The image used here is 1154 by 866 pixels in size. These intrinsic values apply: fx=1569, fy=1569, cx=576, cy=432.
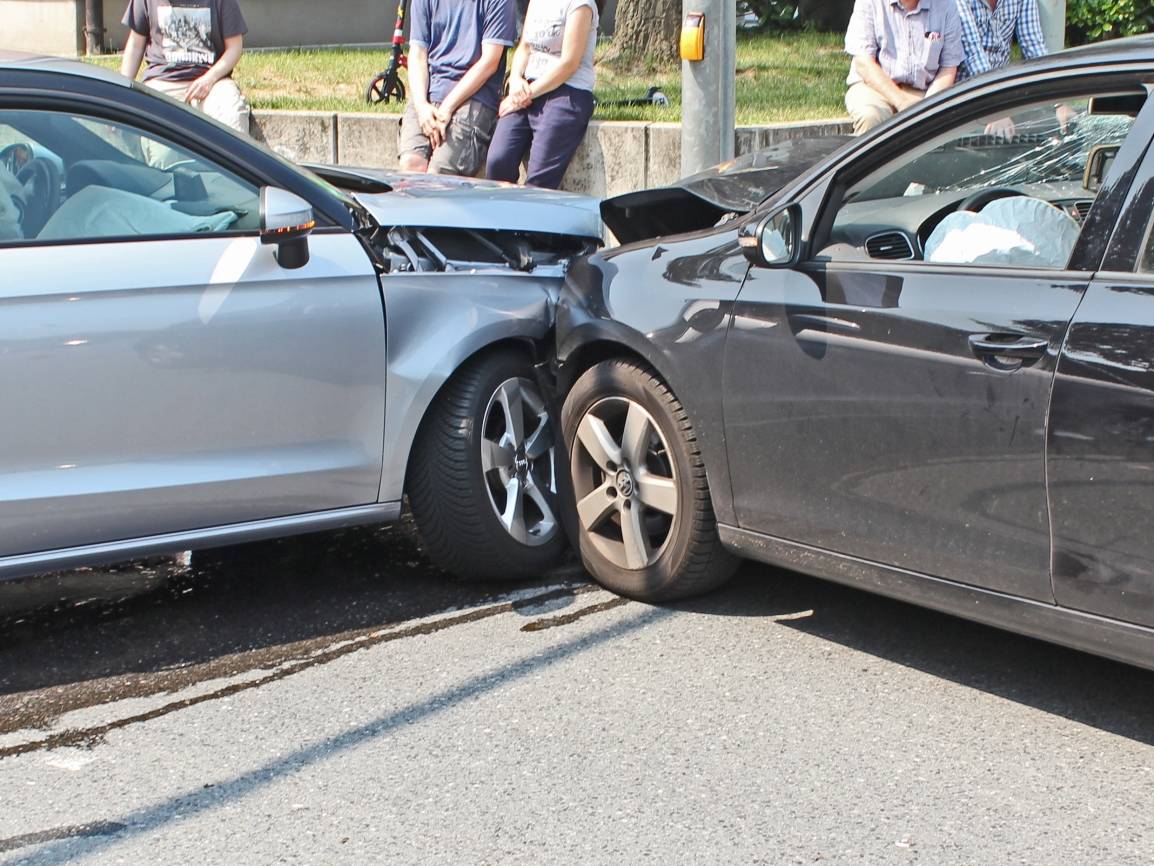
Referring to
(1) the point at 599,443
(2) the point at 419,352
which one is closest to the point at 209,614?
(2) the point at 419,352

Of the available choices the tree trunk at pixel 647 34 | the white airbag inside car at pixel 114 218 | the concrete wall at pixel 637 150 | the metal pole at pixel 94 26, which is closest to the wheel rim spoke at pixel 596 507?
the white airbag inside car at pixel 114 218

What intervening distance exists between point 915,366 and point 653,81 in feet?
28.3

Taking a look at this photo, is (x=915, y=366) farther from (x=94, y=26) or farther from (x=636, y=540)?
(x=94, y=26)

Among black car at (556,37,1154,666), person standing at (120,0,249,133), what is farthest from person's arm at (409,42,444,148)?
black car at (556,37,1154,666)

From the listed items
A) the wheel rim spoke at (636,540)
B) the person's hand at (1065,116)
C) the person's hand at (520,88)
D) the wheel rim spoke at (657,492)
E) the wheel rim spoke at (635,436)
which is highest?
the person's hand at (520,88)

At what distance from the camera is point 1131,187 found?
11.6ft

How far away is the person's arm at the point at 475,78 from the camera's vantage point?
795 cm

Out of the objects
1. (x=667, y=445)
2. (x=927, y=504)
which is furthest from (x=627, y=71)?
Result: (x=927, y=504)

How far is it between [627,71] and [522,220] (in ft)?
24.3

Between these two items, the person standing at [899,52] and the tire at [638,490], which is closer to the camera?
the tire at [638,490]

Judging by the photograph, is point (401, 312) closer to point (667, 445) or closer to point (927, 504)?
point (667, 445)

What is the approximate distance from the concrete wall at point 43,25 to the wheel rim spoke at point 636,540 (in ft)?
51.0

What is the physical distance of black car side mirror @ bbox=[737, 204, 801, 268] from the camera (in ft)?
13.8

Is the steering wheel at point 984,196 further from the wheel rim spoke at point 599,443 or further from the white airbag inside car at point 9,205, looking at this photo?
the white airbag inside car at point 9,205
